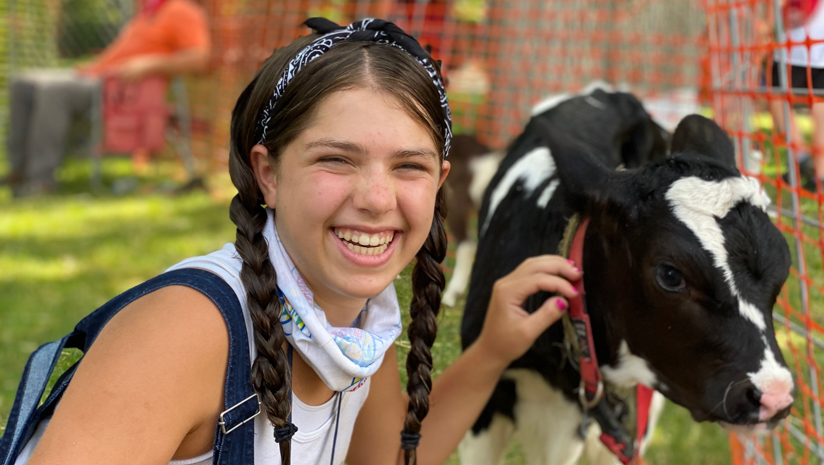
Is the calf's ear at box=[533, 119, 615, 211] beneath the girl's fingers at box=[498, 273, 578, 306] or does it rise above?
above

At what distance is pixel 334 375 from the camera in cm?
156

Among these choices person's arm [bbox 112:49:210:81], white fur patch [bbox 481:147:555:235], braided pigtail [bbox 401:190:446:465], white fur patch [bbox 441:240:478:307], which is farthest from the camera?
person's arm [bbox 112:49:210:81]

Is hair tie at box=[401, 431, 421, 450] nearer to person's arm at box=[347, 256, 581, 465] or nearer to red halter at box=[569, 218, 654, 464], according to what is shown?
person's arm at box=[347, 256, 581, 465]

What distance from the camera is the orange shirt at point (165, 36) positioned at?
24.3ft

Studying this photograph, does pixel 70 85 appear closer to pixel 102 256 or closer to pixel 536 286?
pixel 102 256

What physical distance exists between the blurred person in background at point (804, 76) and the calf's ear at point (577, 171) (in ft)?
2.17

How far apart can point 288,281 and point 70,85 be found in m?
6.50

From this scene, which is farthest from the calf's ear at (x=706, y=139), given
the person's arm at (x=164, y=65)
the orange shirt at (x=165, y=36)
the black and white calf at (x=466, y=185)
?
the orange shirt at (x=165, y=36)

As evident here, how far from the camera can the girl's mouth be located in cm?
153

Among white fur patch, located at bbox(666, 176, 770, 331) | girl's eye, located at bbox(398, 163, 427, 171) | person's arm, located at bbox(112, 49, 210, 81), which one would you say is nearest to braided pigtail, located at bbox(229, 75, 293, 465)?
girl's eye, located at bbox(398, 163, 427, 171)

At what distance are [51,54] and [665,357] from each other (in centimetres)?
954

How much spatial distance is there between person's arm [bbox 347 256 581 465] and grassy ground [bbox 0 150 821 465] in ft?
0.66

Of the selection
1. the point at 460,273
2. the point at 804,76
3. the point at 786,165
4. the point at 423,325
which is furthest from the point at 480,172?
the point at 423,325

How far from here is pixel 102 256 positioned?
5301 millimetres
